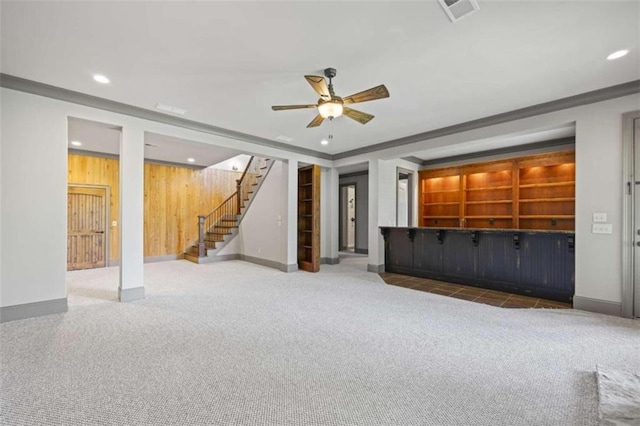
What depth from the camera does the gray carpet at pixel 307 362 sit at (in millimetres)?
1786

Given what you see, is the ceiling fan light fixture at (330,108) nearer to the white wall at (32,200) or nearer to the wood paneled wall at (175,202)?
the white wall at (32,200)

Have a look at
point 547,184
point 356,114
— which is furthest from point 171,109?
point 547,184

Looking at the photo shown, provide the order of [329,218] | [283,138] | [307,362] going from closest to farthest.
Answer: [307,362]
[283,138]
[329,218]

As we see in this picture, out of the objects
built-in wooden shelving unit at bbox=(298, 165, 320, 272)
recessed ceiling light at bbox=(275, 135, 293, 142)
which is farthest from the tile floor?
recessed ceiling light at bbox=(275, 135, 293, 142)

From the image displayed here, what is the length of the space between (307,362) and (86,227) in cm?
683

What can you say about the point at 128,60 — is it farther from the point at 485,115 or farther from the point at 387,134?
the point at 485,115

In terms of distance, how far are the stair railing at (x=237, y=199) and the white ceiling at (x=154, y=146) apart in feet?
3.69

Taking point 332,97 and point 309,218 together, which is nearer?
point 332,97

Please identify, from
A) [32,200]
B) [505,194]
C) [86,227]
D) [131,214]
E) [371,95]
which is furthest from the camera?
[505,194]

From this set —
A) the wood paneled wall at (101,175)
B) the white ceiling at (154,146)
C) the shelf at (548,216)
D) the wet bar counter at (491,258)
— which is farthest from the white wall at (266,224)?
the shelf at (548,216)

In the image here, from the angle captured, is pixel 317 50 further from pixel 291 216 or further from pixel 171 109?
pixel 291 216

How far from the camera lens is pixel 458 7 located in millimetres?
2180

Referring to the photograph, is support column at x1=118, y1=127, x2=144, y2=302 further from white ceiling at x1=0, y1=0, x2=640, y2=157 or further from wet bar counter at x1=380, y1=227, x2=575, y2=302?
wet bar counter at x1=380, y1=227, x2=575, y2=302

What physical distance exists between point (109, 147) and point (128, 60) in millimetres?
4345
